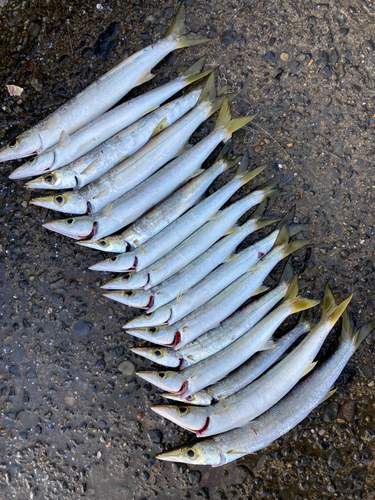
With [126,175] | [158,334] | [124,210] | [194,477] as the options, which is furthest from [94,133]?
[194,477]

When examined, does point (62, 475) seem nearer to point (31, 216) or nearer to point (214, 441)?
point (214, 441)

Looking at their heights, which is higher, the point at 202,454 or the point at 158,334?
the point at 158,334

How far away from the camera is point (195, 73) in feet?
12.4

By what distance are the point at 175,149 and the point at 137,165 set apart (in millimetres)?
378

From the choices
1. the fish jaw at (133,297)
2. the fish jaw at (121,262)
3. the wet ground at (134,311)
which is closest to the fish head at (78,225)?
the fish jaw at (121,262)

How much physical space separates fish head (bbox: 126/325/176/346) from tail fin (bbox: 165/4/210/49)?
103 inches

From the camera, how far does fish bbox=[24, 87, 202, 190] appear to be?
363 cm

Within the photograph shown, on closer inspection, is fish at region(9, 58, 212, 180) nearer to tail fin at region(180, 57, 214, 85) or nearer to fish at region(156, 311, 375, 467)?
tail fin at region(180, 57, 214, 85)

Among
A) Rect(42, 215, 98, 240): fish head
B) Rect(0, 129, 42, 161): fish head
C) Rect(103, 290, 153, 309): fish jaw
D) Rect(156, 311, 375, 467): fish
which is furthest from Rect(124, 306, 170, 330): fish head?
Rect(0, 129, 42, 161): fish head

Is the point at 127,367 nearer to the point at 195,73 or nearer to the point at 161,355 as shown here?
the point at 161,355

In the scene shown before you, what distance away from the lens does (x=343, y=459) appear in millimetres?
3818

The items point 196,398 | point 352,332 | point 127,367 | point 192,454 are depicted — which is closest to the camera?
point 192,454

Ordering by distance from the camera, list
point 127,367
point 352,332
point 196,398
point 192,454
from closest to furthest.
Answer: point 192,454
point 196,398
point 352,332
point 127,367

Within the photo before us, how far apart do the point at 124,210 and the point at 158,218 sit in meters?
0.31
